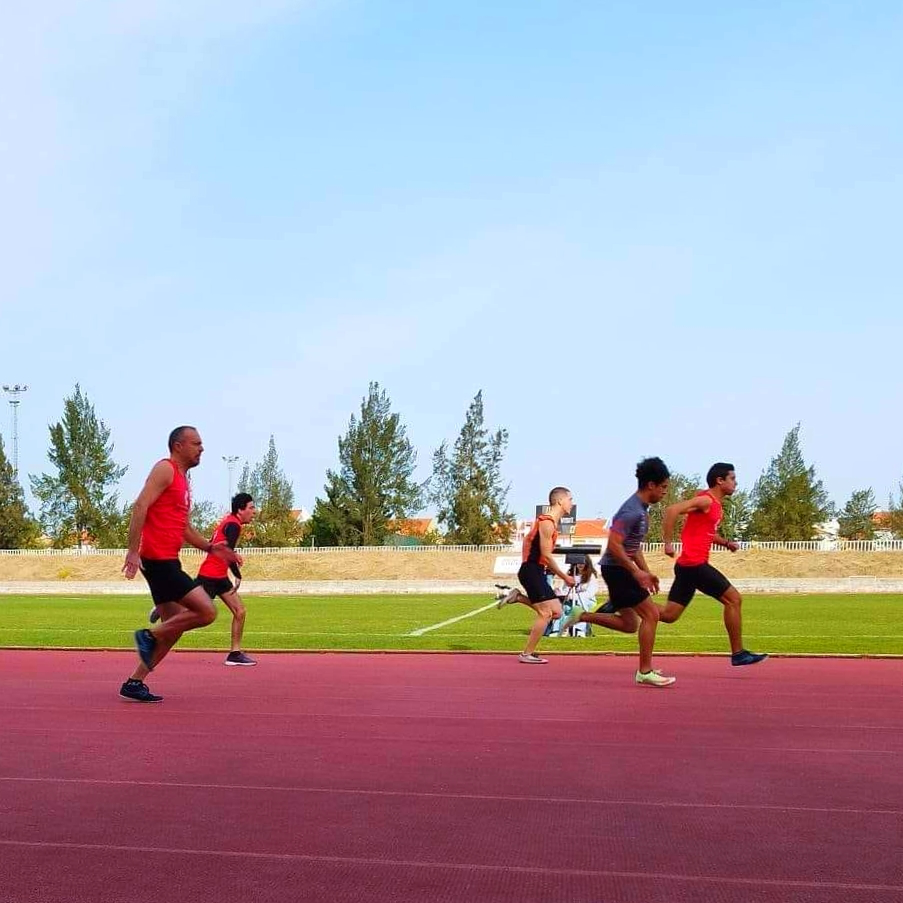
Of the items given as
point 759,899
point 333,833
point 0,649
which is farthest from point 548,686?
point 0,649

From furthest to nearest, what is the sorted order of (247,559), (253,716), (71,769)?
(247,559), (253,716), (71,769)

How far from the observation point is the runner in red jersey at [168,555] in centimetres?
924

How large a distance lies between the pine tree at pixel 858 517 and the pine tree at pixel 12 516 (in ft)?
188

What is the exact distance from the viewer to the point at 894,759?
6.68 metres

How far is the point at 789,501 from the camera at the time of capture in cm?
7344

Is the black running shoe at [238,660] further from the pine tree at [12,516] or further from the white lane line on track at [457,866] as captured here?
the pine tree at [12,516]

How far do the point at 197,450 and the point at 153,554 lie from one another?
908 mm

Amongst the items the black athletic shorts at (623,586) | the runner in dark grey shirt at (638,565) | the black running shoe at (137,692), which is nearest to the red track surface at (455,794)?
the black running shoe at (137,692)

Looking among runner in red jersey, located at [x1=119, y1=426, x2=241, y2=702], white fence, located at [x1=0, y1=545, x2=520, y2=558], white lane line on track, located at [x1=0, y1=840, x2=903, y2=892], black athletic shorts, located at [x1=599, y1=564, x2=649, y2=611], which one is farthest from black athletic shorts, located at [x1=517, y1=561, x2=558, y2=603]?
white fence, located at [x1=0, y1=545, x2=520, y2=558]

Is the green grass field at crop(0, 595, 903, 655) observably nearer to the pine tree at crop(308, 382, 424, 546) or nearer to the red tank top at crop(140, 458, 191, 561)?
the red tank top at crop(140, 458, 191, 561)

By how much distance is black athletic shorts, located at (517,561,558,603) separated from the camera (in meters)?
12.7

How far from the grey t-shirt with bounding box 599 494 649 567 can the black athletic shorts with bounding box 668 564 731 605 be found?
0.69 meters

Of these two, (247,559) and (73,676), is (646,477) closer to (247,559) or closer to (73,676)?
(73,676)

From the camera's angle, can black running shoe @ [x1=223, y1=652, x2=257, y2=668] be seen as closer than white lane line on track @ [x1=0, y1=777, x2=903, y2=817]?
No
